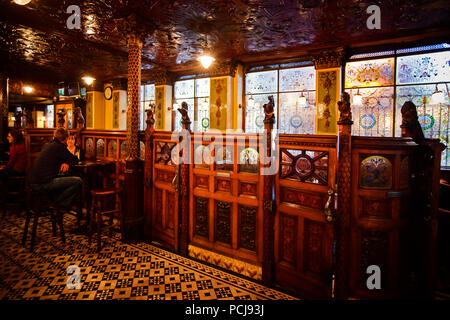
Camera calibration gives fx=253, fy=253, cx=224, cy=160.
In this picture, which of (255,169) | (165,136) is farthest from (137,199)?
(255,169)

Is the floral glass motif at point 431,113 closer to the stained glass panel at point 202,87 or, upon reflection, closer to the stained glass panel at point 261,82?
the stained glass panel at point 261,82

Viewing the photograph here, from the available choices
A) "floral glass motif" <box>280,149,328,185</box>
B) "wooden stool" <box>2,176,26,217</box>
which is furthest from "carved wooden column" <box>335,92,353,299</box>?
"wooden stool" <box>2,176,26,217</box>

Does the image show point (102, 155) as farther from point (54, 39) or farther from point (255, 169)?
point (54, 39)

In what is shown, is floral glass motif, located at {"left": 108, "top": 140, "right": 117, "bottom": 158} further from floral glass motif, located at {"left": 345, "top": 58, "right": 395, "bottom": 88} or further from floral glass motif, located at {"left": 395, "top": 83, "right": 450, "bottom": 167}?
floral glass motif, located at {"left": 395, "top": 83, "right": 450, "bottom": 167}

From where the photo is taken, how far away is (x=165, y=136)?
4.07m

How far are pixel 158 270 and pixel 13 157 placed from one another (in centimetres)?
468

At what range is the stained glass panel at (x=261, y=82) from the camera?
28.0 ft

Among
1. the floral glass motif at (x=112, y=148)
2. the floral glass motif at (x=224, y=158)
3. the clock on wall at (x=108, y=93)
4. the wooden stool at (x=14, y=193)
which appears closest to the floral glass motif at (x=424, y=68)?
the floral glass motif at (x=224, y=158)

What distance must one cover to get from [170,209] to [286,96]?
19.4ft

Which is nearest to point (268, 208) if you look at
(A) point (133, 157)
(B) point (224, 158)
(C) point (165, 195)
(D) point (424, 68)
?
(B) point (224, 158)

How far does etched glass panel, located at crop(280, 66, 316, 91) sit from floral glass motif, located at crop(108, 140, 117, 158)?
567cm

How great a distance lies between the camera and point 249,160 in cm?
328

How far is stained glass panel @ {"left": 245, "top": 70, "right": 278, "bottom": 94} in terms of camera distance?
28.0ft

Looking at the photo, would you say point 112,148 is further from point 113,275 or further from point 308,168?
point 308,168
